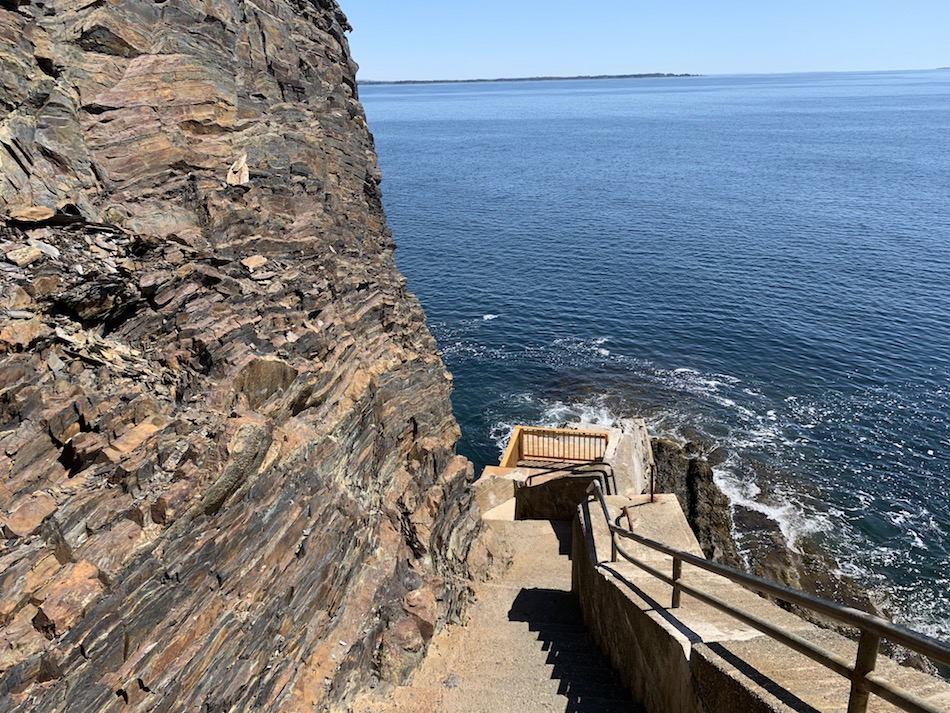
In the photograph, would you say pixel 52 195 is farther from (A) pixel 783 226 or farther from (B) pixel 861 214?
(B) pixel 861 214

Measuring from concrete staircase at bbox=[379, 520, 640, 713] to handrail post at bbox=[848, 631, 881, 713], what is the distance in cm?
471

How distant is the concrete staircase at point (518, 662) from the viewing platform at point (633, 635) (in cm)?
3

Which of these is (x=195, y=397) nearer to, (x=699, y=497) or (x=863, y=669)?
(x=863, y=669)

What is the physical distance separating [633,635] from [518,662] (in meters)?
3.32

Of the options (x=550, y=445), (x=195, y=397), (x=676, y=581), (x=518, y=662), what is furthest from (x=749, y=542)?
(x=195, y=397)

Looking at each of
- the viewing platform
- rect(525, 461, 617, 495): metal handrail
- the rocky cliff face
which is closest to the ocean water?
rect(525, 461, 617, 495): metal handrail

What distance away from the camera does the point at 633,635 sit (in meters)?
9.12

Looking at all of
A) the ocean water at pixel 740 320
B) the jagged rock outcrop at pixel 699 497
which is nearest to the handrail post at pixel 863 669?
the jagged rock outcrop at pixel 699 497

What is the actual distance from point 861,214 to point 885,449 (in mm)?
44781

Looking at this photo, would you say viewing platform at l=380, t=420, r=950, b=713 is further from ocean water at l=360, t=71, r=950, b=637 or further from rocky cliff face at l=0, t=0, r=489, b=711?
ocean water at l=360, t=71, r=950, b=637

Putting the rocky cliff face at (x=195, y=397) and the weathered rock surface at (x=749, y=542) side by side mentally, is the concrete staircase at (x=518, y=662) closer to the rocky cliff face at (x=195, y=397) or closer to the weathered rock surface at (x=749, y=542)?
the rocky cliff face at (x=195, y=397)

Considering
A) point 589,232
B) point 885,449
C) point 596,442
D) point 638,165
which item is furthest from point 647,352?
point 638,165

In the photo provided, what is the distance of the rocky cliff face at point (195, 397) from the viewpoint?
758cm

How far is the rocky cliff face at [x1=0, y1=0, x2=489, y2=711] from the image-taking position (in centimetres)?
758
